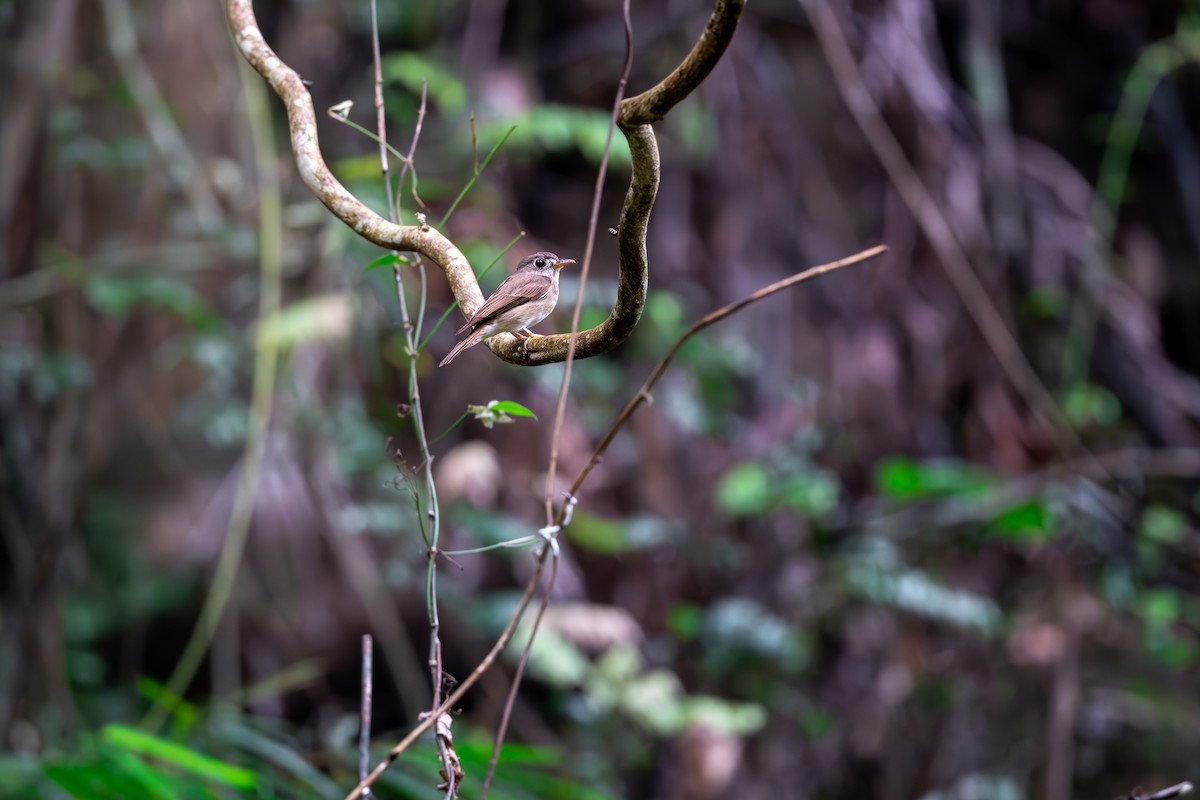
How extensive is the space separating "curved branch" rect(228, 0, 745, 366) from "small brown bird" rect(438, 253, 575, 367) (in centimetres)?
36

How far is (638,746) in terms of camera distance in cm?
513

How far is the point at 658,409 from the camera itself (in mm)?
5395

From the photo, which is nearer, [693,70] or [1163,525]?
[693,70]

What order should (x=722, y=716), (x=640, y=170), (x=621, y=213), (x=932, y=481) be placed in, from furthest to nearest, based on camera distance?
(x=722, y=716), (x=932, y=481), (x=621, y=213), (x=640, y=170)

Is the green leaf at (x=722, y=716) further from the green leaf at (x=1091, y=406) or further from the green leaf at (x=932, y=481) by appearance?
the green leaf at (x=1091, y=406)

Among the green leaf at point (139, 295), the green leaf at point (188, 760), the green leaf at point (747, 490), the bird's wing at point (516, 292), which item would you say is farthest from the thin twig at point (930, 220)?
the green leaf at point (188, 760)

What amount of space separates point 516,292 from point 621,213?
0.86m

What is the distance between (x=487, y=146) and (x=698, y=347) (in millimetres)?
1448

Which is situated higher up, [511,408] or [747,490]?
[511,408]

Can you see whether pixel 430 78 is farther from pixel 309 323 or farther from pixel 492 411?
pixel 492 411

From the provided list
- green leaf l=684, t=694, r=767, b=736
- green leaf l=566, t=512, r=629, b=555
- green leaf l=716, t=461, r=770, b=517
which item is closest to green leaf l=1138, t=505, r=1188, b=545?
green leaf l=716, t=461, r=770, b=517

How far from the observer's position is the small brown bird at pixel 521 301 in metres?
2.14

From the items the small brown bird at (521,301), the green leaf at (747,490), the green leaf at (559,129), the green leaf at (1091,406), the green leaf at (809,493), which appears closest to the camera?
the small brown bird at (521,301)

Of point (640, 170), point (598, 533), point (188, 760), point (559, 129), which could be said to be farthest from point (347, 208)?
point (598, 533)
